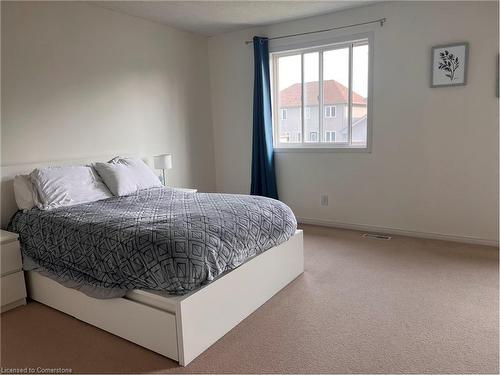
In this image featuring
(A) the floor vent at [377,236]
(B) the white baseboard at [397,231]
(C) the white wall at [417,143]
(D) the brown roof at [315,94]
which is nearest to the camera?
(C) the white wall at [417,143]

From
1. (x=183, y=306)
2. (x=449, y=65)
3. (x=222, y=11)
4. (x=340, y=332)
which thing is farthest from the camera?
(x=222, y=11)

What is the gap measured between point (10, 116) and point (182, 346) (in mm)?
2407

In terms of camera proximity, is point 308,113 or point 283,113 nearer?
point 308,113

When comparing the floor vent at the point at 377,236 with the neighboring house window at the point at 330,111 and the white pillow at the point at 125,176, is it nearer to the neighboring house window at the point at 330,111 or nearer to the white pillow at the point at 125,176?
the neighboring house window at the point at 330,111

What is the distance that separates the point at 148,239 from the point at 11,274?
4.11ft

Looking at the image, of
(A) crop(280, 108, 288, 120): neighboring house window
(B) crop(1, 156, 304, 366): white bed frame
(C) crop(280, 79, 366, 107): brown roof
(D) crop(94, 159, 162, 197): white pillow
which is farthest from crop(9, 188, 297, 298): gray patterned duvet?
(A) crop(280, 108, 288, 120): neighboring house window

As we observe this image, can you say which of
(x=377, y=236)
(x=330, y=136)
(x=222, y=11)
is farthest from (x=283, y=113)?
(x=377, y=236)

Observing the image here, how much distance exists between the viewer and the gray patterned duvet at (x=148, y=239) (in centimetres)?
200

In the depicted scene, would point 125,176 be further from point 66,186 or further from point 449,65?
point 449,65

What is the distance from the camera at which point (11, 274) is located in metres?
2.61

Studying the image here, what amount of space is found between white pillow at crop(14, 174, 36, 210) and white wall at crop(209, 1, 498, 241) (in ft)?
9.13

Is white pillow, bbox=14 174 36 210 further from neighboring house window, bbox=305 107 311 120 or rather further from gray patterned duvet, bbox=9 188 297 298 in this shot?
neighboring house window, bbox=305 107 311 120

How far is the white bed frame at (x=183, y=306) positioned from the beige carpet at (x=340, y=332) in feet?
0.20

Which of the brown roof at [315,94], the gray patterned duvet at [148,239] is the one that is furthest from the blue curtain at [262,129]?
the gray patterned duvet at [148,239]
